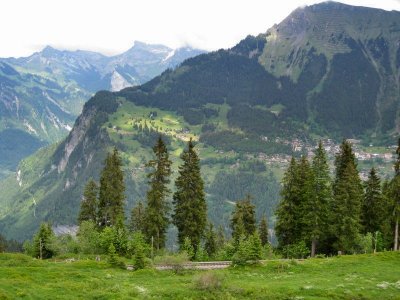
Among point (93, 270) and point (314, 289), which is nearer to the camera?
point (314, 289)

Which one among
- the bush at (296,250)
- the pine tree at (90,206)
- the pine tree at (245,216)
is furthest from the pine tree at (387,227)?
the pine tree at (90,206)

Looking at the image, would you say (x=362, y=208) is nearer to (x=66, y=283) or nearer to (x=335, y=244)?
(x=335, y=244)

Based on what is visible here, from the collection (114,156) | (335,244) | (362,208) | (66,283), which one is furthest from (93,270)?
(362,208)

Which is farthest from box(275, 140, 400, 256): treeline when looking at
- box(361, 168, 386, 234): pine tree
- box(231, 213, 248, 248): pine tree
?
box(231, 213, 248, 248): pine tree

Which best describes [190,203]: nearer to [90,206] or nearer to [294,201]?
[294,201]

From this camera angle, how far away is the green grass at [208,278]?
38.8m

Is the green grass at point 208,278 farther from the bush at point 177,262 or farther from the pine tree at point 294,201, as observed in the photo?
the pine tree at point 294,201

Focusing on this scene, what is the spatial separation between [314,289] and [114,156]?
5019 centimetres

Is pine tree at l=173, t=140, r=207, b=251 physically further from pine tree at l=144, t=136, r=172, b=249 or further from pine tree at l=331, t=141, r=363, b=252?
pine tree at l=331, t=141, r=363, b=252

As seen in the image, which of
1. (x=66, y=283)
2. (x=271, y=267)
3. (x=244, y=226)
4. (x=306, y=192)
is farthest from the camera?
(x=244, y=226)

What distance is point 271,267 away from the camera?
5488cm

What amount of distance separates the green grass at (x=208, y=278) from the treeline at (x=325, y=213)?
53.1 ft

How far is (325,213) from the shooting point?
75.1m

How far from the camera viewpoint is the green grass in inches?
1528
